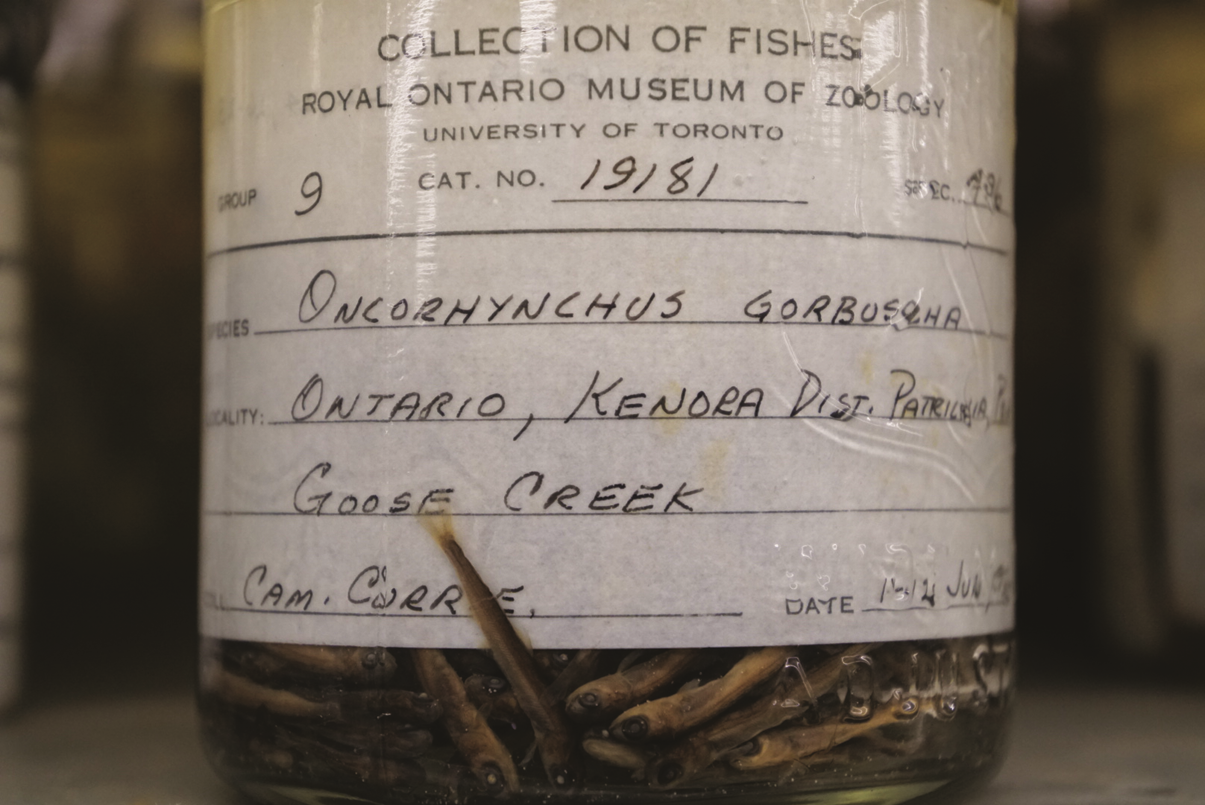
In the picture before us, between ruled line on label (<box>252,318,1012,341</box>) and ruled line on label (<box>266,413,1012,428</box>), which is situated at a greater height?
ruled line on label (<box>252,318,1012,341</box>)

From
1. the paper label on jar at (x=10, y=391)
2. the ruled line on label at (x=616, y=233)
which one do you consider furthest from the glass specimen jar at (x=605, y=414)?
the paper label on jar at (x=10, y=391)

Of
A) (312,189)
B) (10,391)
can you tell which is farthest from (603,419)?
(10,391)

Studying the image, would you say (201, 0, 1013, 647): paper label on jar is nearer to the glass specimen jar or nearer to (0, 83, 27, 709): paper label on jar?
the glass specimen jar

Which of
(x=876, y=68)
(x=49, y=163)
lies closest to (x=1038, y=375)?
(x=876, y=68)

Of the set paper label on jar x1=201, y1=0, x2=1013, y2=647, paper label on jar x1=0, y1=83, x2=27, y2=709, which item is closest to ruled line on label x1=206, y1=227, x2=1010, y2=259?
paper label on jar x1=201, y1=0, x2=1013, y2=647

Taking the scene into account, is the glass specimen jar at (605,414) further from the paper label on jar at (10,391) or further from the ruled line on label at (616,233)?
the paper label on jar at (10,391)

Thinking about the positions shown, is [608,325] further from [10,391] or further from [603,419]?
[10,391]
